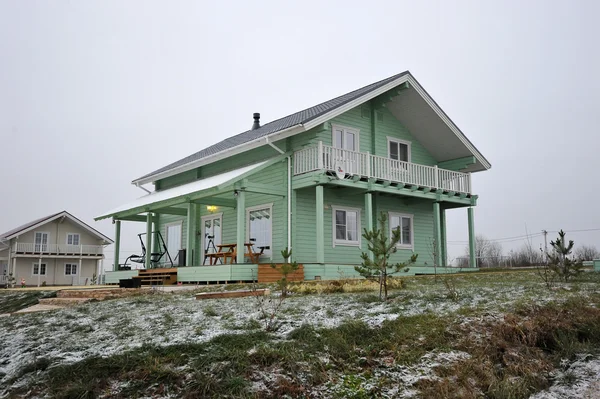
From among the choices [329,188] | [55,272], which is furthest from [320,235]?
[55,272]

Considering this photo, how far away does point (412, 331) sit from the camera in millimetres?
5652

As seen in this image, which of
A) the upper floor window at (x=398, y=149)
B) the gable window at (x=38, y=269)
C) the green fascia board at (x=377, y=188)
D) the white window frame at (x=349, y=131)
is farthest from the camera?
the gable window at (x=38, y=269)

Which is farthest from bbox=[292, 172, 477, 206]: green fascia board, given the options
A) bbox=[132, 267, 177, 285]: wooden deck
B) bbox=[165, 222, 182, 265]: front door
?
bbox=[165, 222, 182, 265]: front door

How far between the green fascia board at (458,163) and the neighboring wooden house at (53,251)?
96.9 ft

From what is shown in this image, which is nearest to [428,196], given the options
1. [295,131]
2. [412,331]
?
[295,131]

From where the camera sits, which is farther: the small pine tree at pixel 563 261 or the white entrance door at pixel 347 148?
the white entrance door at pixel 347 148

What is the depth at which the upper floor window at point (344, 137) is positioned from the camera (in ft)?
59.2

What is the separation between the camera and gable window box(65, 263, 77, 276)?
42219 mm

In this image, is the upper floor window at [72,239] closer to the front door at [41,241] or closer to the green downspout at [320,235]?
the front door at [41,241]

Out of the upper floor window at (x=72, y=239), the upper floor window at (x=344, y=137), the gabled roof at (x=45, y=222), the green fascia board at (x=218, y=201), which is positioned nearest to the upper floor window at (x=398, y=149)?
the upper floor window at (x=344, y=137)

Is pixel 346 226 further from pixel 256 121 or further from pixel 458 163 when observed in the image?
pixel 256 121

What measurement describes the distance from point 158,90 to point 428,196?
19.6 m

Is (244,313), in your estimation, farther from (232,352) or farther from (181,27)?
(181,27)

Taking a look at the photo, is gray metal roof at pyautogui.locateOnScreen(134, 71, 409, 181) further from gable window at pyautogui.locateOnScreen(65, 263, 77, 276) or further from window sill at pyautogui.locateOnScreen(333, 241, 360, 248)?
gable window at pyautogui.locateOnScreen(65, 263, 77, 276)
